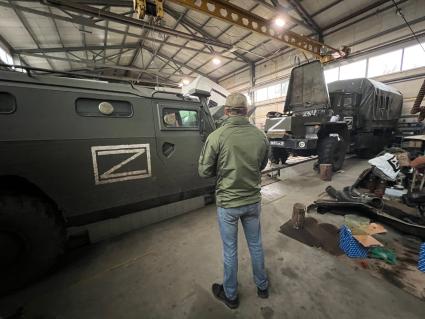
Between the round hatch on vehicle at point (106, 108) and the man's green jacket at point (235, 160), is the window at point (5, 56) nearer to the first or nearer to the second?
the round hatch on vehicle at point (106, 108)

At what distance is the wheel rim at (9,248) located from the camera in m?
1.73

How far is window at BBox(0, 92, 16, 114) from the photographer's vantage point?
1.79 meters

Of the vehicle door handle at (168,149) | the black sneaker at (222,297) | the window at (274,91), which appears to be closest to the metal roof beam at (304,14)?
the window at (274,91)

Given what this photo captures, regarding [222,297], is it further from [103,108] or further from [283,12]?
[283,12]

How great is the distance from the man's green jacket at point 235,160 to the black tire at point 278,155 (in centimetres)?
520

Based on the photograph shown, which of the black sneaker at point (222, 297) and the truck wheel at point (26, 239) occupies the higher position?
the truck wheel at point (26, 239)

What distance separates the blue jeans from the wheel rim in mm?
1933

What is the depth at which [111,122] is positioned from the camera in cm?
229

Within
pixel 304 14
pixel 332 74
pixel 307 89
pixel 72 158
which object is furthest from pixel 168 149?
pixel 332 74

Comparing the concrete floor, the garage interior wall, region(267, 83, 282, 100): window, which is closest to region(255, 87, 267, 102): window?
region(267, 83, 282, 100): window

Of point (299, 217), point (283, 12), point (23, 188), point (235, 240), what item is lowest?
point (299, 217)

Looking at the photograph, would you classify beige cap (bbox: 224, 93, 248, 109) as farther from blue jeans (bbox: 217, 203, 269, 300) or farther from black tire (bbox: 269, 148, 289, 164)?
black tire (bbox: 269, 148, 289, 164)

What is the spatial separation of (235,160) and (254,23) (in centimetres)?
709

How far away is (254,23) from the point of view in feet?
21.6
